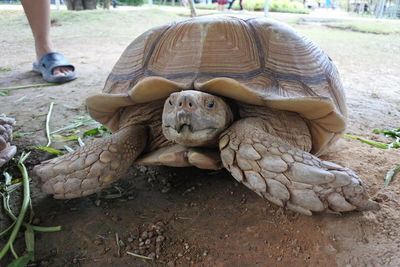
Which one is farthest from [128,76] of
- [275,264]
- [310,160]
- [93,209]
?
[275,264]

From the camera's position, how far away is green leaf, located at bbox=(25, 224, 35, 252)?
1.45m

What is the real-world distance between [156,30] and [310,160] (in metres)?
1.21

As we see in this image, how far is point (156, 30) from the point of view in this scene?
2.07 meters

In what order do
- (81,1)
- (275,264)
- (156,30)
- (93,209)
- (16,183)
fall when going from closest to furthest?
(275,264), (93,209), (16,183), (156,30), (81,1)

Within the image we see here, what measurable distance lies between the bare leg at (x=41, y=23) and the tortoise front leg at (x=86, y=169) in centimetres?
278

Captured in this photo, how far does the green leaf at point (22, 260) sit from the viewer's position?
1309 millimetres

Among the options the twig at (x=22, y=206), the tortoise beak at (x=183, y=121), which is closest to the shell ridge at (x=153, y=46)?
the tortoise beak at (x=183, y=121)

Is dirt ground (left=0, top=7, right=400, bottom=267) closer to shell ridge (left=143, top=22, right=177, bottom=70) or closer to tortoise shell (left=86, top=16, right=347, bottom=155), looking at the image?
tortoise shell (left=86, top=16, right=347, bottom=155)

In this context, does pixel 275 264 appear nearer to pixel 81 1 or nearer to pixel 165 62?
pixel 165 62

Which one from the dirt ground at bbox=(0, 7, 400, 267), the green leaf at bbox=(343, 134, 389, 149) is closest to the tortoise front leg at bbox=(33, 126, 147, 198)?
the dirt ground at bbox=(0, 7, 400, 267)

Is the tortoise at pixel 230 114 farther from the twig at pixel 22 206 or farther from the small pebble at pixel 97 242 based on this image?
the small pebble at pixel 97 242

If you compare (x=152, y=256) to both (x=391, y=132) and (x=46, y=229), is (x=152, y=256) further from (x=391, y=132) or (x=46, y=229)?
(x=391, y=132)

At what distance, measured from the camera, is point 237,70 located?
66.3 inches

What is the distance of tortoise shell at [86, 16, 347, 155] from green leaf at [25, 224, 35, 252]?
766 mm
